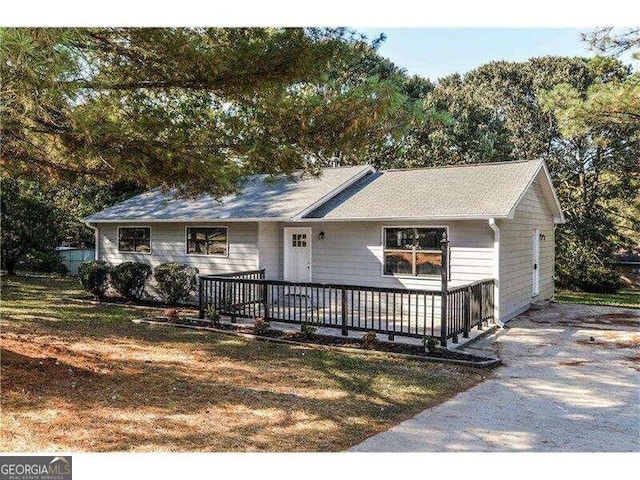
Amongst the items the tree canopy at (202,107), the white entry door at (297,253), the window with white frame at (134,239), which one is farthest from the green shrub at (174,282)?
the tree canopy at (202,107)

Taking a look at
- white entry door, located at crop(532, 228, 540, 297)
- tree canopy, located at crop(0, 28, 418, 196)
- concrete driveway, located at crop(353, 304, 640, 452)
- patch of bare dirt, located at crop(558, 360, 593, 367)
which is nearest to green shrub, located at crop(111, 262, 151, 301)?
tree canopy, located at crop(0, 28, 418, 196)

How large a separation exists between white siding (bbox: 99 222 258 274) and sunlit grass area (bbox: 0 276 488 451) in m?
4.03

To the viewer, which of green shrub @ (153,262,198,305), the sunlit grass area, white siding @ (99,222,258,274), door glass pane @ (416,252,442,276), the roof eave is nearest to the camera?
the sunlit grass area

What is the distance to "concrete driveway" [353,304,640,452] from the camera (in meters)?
4.10

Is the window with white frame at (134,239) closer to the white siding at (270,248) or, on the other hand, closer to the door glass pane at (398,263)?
the white siding at (270,248)

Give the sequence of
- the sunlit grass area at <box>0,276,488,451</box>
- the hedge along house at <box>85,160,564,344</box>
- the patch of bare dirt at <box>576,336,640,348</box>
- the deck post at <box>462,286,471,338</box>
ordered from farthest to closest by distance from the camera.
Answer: the hedge along house at <box>85,160,564,344</box>
the deck post at <box>462,286,471,338</box>
the patch of bare dirt at <box>576,336,640,348</box>
the sunlit grass area at <box>0,276,488,451</box>

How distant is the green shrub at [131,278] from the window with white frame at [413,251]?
6.19m

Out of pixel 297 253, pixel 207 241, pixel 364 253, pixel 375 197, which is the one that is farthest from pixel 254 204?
pixel 364 253

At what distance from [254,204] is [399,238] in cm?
397

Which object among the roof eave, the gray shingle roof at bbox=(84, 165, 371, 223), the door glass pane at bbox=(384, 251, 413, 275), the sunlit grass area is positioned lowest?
the sunlit grass area

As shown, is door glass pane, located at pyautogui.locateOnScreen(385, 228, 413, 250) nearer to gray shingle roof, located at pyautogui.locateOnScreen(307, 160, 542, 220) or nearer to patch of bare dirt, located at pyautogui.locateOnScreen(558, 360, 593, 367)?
gray shingle roof, located at pyautogui.locateOnScreen(307, 160, 542, 220)

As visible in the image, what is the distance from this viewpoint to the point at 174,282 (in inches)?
474
